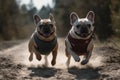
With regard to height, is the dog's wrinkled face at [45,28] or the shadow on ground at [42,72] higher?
the dog's wrinkled face at [45,28]

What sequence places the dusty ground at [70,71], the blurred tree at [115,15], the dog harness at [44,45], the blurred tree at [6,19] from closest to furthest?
the dusty ground at [70,71] → the dog harness at [44,45] → the blurred tree at [115,15] → the blurred tree at [6,19]

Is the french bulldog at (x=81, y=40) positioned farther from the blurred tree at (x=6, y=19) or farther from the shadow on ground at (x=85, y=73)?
the blurred tree at (x=6, y=19)

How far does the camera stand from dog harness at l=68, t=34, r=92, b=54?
39.0 ft

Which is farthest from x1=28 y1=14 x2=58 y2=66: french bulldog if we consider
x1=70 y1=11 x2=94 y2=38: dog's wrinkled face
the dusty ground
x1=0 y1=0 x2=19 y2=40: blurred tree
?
x1=0 y1=0 x2=19 y2=40: blurred tree

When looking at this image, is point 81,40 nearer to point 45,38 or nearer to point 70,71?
point 70,71

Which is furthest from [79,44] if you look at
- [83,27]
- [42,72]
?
[42,72]

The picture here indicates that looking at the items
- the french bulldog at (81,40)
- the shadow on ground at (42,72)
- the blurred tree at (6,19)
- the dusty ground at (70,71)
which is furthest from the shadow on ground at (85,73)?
the blurred tree at (6,19)

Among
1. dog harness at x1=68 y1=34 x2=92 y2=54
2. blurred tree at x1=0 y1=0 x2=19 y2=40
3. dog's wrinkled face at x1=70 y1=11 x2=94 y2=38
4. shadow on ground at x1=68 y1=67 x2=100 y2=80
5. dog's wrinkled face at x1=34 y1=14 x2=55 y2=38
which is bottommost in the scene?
shadow on ground at x1=68 y1=67 x2=100 y2=80

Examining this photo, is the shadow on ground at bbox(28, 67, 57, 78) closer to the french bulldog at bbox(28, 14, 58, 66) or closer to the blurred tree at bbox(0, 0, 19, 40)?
the french bulldog at bbox(28, 14, 58, 66)

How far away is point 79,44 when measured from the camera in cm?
1198

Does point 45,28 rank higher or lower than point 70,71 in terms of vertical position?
higher

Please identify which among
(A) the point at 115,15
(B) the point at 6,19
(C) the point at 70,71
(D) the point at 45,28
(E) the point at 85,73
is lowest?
(E) the point at 85,73

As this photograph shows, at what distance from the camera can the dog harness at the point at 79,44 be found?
39.0 feet

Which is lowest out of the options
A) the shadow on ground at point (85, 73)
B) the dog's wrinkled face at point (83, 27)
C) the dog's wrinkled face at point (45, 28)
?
the shadow on ground at point (85, 73)
